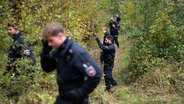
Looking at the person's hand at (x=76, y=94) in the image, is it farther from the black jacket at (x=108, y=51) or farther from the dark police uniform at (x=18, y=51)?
the black jacket at (x=108, y=51)

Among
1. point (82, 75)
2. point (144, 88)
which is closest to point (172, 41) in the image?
point (144, 88)

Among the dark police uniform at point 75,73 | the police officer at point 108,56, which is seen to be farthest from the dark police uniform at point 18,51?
the police officer at point 108,56

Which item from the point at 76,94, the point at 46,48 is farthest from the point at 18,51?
the point at 76,94

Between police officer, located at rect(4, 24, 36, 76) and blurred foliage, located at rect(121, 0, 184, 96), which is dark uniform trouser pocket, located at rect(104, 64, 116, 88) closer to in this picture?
blurred foliage, located at rect(121, 0, 184, 96)

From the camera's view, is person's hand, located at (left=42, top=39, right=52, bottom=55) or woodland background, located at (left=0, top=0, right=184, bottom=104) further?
woodland background, located at (left=0, top=0, right=184, bottom=104)

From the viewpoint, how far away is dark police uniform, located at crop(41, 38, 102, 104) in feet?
10.9

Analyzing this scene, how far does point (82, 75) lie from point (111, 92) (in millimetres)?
5489

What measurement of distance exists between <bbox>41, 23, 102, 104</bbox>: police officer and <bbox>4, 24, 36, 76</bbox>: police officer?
8.90 ft

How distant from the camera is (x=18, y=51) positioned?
622cm

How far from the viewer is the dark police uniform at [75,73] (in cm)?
332

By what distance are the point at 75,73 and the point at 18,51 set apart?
3.15 m

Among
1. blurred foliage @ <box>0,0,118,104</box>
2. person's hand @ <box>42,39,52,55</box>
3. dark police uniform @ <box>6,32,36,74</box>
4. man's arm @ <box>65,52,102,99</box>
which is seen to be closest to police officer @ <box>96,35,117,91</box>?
blurred foliage @ <box>0,0,118,104</box>

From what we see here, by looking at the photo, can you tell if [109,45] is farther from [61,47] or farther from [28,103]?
[61,47]

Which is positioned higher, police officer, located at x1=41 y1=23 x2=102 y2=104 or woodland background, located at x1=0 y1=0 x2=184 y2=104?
police officer, located at x1=41 y1=23 x2=102 y2=104
